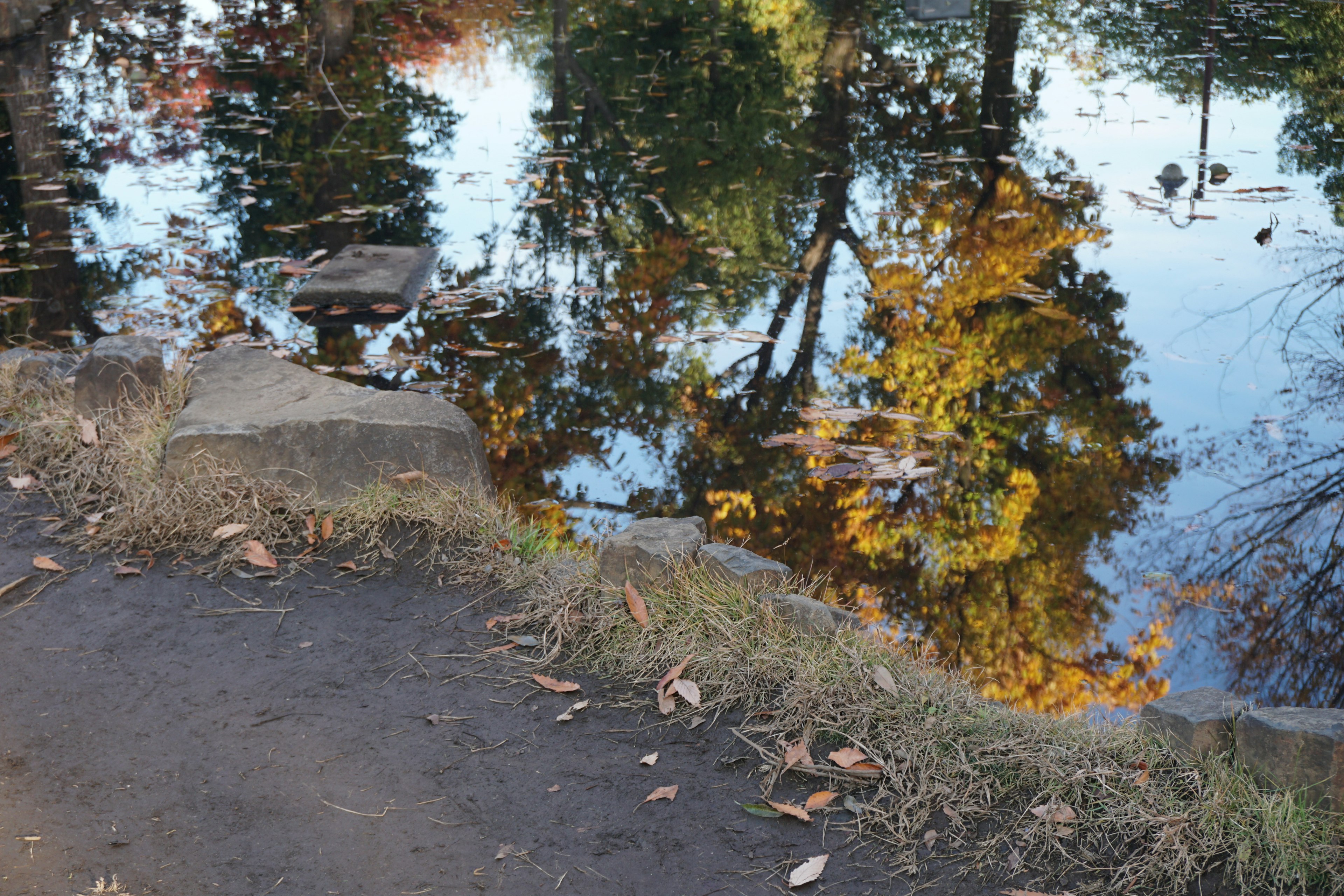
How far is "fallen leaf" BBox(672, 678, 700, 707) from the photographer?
3.13 meters

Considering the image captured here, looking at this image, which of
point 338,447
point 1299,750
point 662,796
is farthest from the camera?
point 338,447

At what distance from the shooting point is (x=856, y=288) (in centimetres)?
661

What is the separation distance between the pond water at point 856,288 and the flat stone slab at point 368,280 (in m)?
0.19

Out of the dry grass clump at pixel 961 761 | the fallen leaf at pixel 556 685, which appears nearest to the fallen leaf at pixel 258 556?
the dry grass clump at pixel 961 761

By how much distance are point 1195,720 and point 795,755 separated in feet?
3.43

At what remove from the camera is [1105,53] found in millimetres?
13016

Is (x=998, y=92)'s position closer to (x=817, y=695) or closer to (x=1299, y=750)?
(x=817, y=695)

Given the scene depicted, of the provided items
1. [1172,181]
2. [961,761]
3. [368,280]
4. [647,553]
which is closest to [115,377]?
[368,280]

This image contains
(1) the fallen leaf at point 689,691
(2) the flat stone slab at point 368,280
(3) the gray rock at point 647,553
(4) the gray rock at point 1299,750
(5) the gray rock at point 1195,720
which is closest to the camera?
(4) the gray rock at point 1299,750

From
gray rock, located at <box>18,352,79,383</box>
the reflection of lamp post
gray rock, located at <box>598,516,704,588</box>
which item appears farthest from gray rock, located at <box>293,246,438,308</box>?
the reflection of lamp post

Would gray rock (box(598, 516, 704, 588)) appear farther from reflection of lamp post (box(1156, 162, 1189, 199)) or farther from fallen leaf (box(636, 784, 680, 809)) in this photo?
reflection of lamp post (box(1156, 162, 1189, 199))

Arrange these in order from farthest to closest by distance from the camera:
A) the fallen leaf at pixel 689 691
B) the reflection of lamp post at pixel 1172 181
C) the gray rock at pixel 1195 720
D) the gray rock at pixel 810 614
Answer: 1. the reflection of lamp post at pixel 1172 181
2. the gray rock at pixel 810 614
3. the fallen leaf at pixel 689 691
4. the gray rock at pixel 1195 720

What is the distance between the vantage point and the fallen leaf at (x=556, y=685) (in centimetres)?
323

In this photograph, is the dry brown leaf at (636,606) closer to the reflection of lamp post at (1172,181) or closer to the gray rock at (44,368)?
the gray rock at (44,368)
